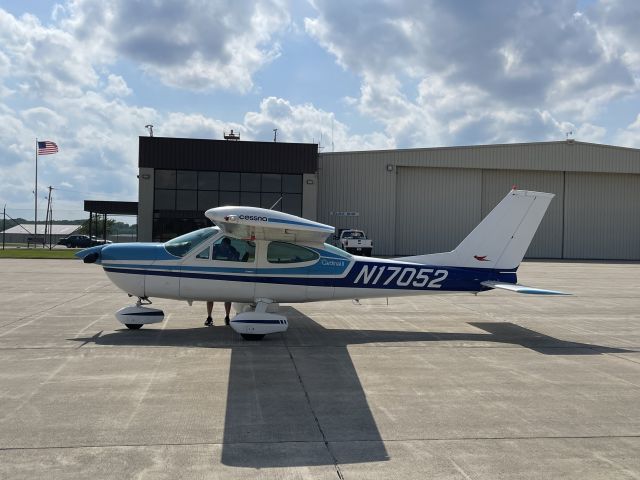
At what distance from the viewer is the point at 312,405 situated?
5.66 meters

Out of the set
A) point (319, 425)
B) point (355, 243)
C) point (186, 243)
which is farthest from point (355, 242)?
point (319, 425)

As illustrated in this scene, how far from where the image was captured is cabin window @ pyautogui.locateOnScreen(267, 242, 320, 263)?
9.52 meters

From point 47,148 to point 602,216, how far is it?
166 feet

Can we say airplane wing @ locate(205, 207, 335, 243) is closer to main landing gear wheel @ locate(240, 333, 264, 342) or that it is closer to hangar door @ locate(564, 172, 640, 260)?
main landing gear wheel @ locate(240, 333, 264, 342)

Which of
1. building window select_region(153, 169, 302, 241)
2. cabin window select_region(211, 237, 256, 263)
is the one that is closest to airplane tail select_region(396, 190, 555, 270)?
cabin window select_region(211, 237, 256, 263)

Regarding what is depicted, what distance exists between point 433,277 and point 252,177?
26465 millimetres

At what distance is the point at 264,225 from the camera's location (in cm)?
838

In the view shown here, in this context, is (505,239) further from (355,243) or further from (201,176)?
(201,176)

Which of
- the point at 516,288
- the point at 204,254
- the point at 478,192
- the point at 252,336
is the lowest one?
the point at 252,336

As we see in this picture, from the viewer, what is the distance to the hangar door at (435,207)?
3956 cm

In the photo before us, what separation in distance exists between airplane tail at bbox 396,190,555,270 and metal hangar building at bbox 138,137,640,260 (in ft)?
83.5

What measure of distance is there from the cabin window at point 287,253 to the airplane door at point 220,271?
307 mm

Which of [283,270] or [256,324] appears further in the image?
[283,270]

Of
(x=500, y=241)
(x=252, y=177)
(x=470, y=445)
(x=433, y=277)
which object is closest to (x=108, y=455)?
(x=470, y=445)
